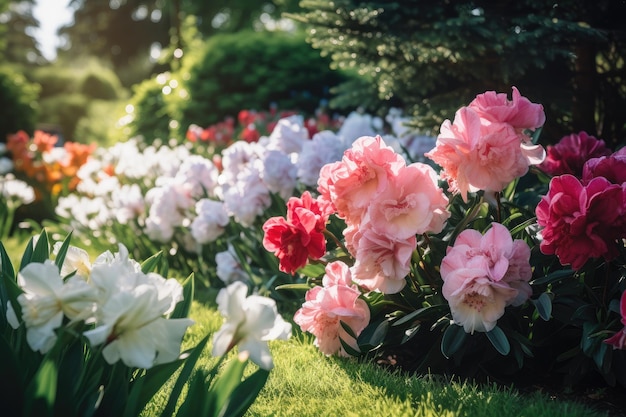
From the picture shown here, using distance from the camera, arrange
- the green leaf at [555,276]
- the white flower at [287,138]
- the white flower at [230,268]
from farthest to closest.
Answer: the white flower at [287,138] < the white flower at [230,268] < the green leaf at [555,276]

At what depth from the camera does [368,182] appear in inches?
97.5

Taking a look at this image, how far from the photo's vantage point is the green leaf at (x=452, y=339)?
2.43 metres

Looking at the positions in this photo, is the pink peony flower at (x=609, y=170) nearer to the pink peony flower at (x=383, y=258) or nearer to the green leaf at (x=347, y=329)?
the pink peony flower at (x=383, y=258)

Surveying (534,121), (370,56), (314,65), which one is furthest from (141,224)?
(314,65)

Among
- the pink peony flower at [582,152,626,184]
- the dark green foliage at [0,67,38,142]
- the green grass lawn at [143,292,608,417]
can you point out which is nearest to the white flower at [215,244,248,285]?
the green grass lawn at [143,292,608,417]

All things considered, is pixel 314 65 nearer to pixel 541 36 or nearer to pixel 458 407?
pixel 541 36

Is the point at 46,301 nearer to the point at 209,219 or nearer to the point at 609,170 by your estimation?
the point at 609,170

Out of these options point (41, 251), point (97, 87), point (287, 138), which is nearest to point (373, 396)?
point (41, 251)

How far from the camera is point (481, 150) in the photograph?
240cm

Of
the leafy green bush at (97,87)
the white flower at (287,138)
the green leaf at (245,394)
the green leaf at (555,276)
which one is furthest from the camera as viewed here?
the leafy green bush at (97,87)

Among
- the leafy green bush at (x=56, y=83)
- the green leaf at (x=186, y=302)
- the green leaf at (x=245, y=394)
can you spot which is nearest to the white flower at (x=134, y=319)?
the green leaf at (x=245, y=394)

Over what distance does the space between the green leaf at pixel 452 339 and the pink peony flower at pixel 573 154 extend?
0.97 meters

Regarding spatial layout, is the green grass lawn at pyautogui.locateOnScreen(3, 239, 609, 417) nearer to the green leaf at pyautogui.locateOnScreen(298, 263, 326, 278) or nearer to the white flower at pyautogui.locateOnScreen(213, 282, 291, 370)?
the green leaf at pyautogui.locateOnScreen(298, 263, 326, 278)

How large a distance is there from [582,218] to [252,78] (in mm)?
7557
